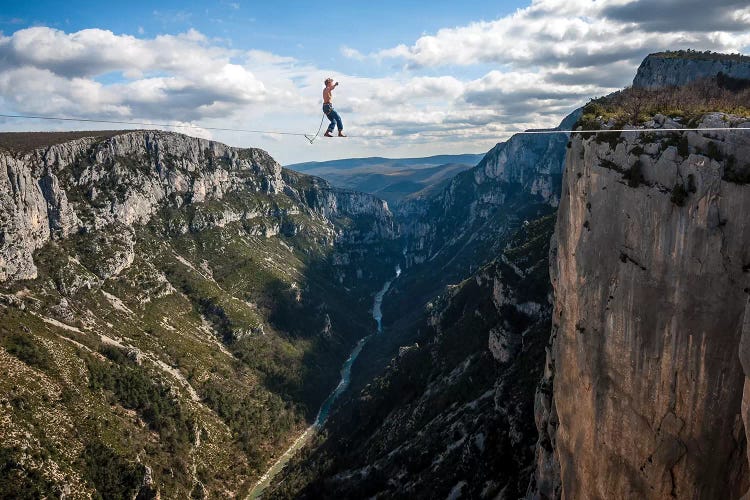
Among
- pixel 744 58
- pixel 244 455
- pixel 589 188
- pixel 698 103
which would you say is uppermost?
pixel 744 58

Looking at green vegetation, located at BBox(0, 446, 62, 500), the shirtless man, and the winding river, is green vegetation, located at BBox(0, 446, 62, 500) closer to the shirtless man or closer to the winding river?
the winding river

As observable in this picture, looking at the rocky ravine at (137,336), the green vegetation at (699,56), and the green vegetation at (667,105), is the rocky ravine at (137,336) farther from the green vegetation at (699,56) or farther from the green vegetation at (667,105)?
the green vegetation at (699,56)

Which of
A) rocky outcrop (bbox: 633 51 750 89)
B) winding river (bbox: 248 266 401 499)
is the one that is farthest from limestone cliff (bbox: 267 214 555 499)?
rocky outcrop (bbox: 633 51 750 89)

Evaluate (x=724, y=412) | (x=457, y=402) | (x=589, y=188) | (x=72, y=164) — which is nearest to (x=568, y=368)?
(x=724, y=412)

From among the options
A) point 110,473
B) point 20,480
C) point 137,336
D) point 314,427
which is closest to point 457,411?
point 110,473

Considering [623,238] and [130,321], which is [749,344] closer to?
[623,238]

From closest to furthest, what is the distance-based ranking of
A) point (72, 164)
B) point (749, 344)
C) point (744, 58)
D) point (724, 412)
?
point (749, 344)
point (724, 412)
point (744, 58)
point (72, 164)
